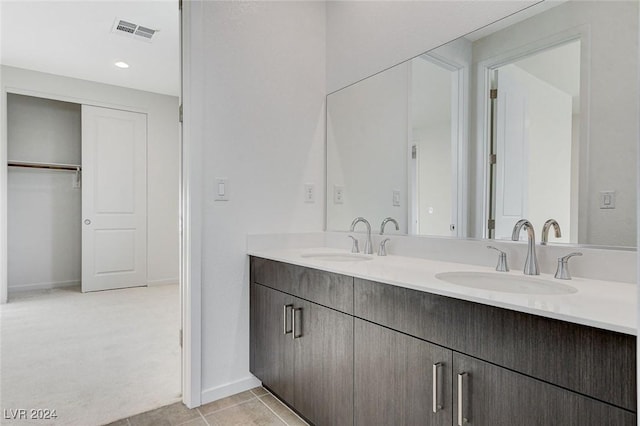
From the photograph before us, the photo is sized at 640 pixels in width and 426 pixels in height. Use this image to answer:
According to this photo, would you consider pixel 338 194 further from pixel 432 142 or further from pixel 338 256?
pixel 432 142

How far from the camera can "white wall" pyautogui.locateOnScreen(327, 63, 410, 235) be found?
2035mm

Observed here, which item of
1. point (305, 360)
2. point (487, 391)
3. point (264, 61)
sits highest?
point (264, 61)

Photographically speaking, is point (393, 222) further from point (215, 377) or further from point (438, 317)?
point (215, 377)

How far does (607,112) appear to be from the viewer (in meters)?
1.25

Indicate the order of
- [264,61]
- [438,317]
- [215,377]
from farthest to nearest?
[264,61], [215,377], [438,317]

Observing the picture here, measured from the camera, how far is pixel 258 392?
205cm

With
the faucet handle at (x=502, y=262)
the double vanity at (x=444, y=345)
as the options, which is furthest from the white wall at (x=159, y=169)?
the faucet handle at (x=502, y=262)

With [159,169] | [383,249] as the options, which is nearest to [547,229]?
[383,249]

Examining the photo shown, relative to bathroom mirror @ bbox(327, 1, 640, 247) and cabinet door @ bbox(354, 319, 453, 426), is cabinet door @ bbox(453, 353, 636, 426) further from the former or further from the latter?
bathroom mirror @ bbox(327, 1, 640, 247)

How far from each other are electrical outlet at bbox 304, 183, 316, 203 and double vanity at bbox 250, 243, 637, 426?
0.58 metres

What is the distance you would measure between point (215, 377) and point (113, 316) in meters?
2.07

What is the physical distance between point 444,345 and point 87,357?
8.30 ft

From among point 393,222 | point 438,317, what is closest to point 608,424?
point 438,317

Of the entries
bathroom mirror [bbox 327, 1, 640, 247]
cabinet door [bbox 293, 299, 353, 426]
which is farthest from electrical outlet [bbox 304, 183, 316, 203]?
cabinet door [bbox 293, 299, 353, 426]
